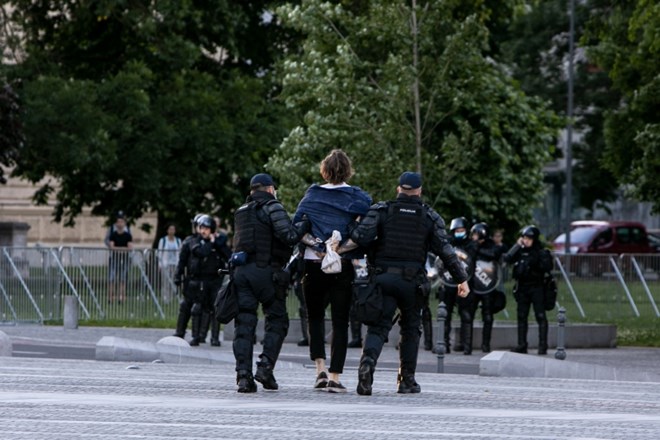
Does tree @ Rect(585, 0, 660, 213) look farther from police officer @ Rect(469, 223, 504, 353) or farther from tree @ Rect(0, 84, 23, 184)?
tree @ Rect(0, 84, 23, 184)

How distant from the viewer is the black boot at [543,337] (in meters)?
24.7

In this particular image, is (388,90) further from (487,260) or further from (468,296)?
(468,296)

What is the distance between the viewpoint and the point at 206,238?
24.4 m

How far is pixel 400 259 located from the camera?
47.8 ft

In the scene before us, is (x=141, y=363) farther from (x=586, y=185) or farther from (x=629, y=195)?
(x=586, y=185)

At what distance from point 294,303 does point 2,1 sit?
13.5 meters

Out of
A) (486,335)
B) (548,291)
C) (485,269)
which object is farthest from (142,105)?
(548,291)

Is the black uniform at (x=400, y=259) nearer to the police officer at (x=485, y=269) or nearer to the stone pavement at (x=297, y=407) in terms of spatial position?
the stone pavement at (x=297, y=407)

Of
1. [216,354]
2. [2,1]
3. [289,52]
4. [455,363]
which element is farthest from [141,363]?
[289,52]

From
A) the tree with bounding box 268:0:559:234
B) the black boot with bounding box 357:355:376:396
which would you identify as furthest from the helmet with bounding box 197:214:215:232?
the black boot with bounding box 357:355:376:396

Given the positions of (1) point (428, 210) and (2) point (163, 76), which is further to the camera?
(2) point (163, 76)

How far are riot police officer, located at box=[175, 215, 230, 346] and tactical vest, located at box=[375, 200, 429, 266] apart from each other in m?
9.89

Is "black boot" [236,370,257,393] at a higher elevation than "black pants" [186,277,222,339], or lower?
lower

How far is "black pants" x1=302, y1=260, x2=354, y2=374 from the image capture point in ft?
47.7
